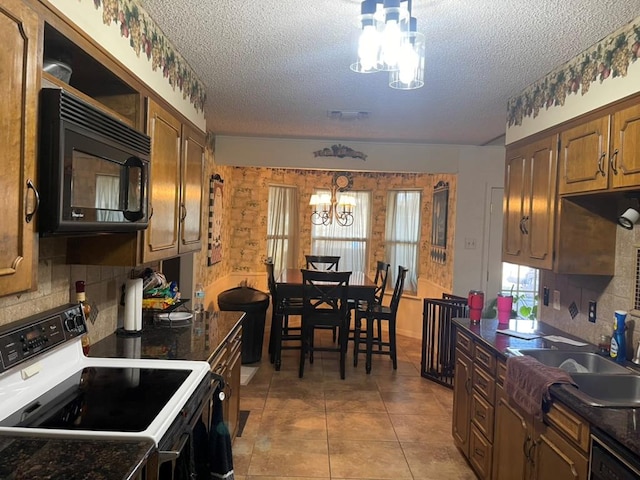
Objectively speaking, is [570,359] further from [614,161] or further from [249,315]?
[249,315]

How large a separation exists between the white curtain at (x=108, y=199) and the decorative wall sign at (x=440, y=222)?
4.36 metres

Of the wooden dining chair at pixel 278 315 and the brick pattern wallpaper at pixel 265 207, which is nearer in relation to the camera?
the wooden dining chair at pixel 278 315

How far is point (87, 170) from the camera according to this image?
1.44 meters

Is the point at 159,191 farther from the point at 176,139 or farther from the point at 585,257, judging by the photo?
the point at 585,257

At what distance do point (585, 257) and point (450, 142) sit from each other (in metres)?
2.72

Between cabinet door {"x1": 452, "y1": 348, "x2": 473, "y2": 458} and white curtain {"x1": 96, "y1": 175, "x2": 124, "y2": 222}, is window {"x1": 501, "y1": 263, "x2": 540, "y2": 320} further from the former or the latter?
white curtain {"x1": 96, "y1": 175, "x2": 124, "y2": 222}

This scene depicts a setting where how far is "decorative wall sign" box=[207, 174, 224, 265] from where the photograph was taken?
505 cm

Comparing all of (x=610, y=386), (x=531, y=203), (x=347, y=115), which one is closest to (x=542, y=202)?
(x=531, y=203)


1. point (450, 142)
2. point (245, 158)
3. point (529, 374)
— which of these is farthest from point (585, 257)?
point (245, 158)

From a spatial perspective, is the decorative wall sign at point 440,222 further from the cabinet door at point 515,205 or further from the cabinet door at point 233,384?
the cabinet door at point 233,384

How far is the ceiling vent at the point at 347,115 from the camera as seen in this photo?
12.4 feet

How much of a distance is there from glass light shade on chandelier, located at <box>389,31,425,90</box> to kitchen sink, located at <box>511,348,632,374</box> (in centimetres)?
139

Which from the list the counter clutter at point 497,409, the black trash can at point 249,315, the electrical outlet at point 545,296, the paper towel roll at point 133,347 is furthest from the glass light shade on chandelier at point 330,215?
the paper towel roll at point 133,347

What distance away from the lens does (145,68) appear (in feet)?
7.01
